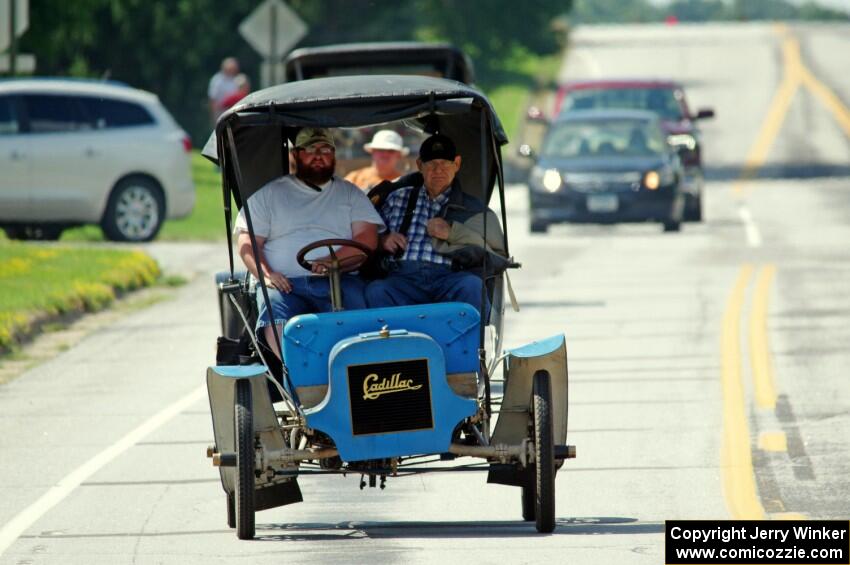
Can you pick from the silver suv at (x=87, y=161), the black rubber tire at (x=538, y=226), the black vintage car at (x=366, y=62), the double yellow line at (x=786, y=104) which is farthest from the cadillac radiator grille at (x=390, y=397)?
the double yellow line at (x=786, y=104)

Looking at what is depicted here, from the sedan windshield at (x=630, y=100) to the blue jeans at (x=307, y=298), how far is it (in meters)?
22.2

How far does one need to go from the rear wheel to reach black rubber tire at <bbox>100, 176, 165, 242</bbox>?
16861 millimetres

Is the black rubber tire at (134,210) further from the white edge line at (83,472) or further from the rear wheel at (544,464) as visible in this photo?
the rear wheel at (544,464)

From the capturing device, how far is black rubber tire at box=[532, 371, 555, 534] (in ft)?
30.0

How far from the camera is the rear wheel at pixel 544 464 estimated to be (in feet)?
30.0

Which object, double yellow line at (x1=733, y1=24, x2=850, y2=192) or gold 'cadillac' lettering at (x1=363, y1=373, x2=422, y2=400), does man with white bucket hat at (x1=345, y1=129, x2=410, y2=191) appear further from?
double yellow line at (x1=733, y1=24, x2=850, y2=192)

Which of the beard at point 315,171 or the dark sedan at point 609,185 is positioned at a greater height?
the beard at point 315,171

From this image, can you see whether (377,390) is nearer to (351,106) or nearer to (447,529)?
(447,529)

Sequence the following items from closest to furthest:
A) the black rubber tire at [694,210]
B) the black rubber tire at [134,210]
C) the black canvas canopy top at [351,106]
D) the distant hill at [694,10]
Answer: the black canvas canopy top at [351,106]
the black rubber tire at [134,210]
the black rubber tire at [694,210]
the distant hill at [694,10]

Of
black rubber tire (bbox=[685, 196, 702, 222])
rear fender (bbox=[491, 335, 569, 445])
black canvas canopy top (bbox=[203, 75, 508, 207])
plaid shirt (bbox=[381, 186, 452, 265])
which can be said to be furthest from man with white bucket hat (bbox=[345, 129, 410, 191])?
black rubber tire (bbox=[685, 196, 702, 222])

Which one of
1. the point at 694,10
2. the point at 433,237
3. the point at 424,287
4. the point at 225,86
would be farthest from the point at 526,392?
the point at 694,10

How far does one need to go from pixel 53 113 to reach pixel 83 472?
46.8 ft

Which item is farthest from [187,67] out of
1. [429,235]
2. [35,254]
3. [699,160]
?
[429,235]

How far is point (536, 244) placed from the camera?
25.9 meters
